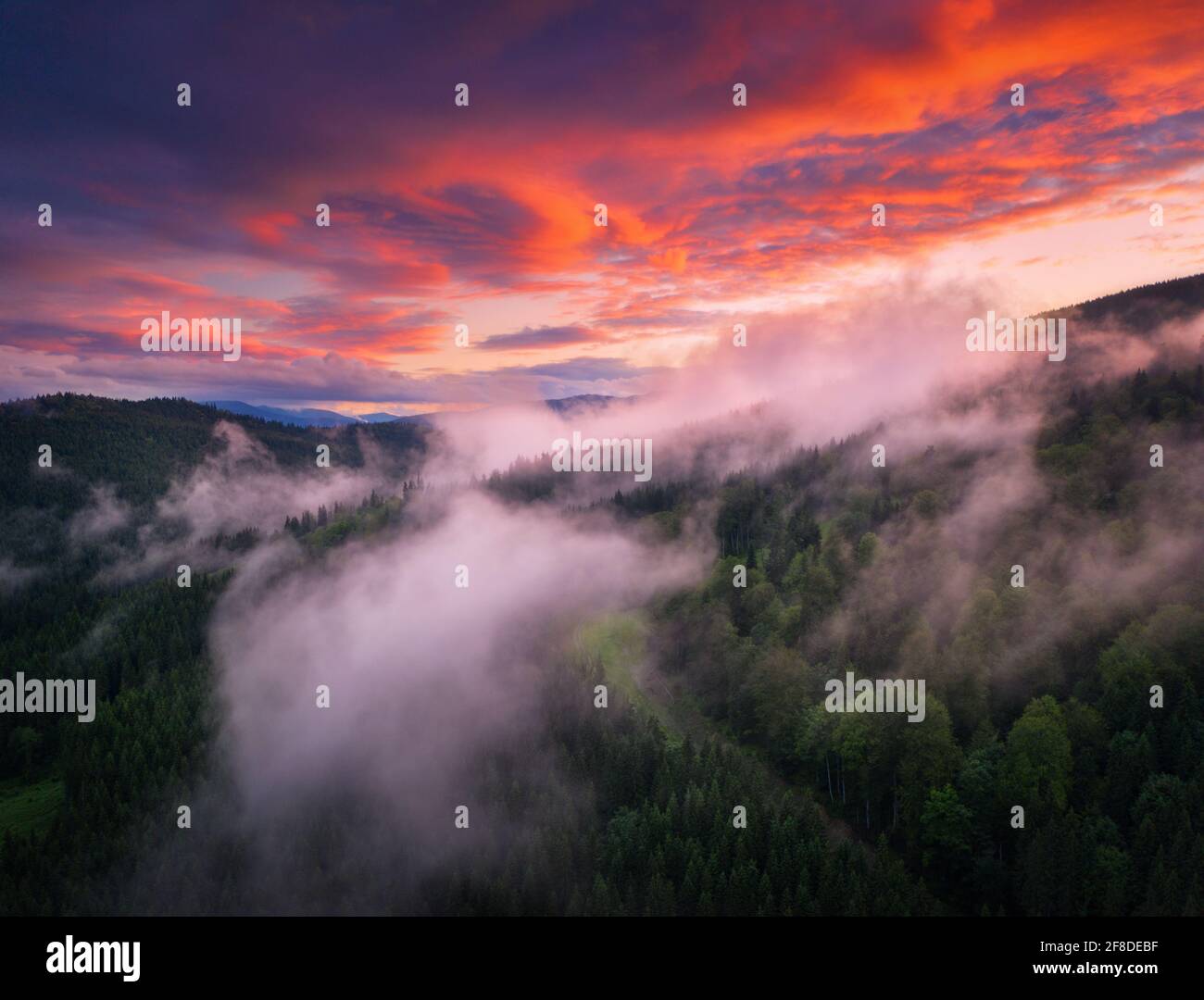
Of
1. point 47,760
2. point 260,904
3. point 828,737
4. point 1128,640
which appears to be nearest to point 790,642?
point 828,737

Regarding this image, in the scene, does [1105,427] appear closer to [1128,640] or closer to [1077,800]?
[1128,640]

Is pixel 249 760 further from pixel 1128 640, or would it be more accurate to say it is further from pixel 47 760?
pixel 1128 640

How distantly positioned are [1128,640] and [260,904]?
11982 centimetres

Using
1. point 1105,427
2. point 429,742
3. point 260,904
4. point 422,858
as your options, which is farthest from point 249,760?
point 1105,427

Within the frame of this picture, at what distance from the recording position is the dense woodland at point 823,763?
67.4 m

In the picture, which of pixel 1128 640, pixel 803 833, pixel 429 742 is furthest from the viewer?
pixel 429 742

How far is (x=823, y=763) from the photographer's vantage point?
317 feet

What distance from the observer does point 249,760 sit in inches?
4929

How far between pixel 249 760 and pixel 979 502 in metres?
159

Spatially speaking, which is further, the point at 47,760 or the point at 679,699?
the point at 47,760

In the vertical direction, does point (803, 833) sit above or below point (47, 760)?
above

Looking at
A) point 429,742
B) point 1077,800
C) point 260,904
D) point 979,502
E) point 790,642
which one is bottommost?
point 260,904

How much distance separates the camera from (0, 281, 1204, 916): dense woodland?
67.4m
